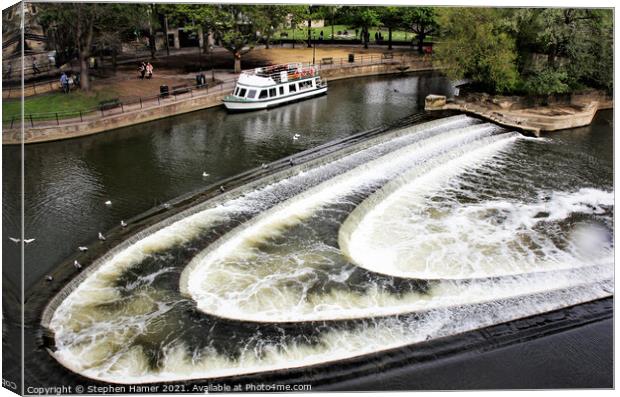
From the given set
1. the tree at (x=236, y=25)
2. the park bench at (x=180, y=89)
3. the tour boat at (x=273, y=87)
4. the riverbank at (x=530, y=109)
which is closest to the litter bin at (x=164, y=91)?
the park bench at (x=180, y=89)

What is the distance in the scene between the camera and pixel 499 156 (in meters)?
27.4

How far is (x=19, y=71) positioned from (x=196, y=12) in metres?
25.8

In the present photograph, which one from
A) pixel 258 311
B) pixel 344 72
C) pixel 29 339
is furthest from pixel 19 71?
pixel 344 72

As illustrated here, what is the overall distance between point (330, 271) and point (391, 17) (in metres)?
38.2

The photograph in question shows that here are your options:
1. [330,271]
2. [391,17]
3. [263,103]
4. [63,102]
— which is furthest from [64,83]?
Answer: [391,17]

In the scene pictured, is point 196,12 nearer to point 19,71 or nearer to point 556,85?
point 556,85

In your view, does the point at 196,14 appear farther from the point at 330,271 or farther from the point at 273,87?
the point at 330,271

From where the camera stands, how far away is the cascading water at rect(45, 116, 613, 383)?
1380cm

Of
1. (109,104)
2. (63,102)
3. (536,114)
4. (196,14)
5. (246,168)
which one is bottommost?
(246,168)

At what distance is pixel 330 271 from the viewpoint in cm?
1686

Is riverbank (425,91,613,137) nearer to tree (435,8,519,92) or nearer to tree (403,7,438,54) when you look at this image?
tree (435,8,519,92)

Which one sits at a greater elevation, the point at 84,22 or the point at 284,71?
the point at 84,22

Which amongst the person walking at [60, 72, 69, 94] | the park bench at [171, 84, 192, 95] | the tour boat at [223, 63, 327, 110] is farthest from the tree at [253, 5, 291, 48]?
the person walking at [60, 72, 69, 94]

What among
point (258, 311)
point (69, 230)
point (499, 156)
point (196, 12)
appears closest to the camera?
point (258, 311)
